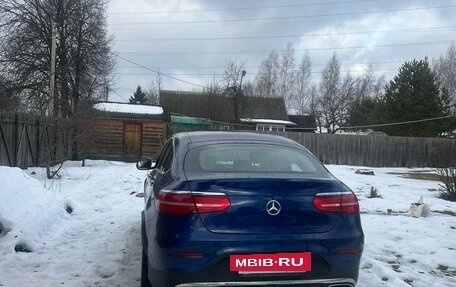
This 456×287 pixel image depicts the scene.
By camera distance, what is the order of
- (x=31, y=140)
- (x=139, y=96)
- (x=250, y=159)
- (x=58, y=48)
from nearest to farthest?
(x=250, y=159) < (x=31, y=140) < (x=58, y=48) < (x=139, y=96)

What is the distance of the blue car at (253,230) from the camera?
3359 millimetres

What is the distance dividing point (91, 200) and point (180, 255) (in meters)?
7.07

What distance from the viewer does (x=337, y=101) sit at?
5788cm

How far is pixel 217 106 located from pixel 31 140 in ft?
66.8

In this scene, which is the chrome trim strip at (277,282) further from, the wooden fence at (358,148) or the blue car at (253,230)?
the wooden fence at (358,148)

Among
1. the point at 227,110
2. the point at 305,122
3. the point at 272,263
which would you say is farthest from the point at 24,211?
the point at 305,122

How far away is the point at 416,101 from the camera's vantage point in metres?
37.8

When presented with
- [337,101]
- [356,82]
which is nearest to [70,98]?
[337,101]

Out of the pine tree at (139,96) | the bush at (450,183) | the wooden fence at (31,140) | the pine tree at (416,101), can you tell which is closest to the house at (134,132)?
the wooden fence at (31,140)

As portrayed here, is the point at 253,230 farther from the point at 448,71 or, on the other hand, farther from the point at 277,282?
the point at 448,71

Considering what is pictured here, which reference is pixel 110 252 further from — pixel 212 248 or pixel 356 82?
pixel 356 82

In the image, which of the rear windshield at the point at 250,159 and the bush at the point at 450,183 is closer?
the rear windshield at the point at 250,159

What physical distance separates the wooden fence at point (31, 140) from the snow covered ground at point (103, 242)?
21.6 ft

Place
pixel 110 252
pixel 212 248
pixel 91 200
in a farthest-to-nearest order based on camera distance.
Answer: pixel 91 200
pixel 110 252
pixel 212 248
